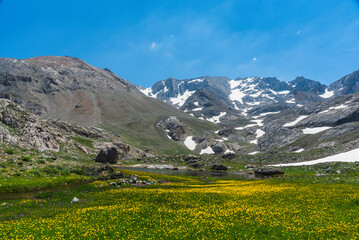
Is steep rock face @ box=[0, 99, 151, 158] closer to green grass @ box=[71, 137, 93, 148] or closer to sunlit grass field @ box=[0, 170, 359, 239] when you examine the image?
green grass @ box=[71, 137, 93, 148]

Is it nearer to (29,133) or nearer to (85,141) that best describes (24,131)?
(29,133)

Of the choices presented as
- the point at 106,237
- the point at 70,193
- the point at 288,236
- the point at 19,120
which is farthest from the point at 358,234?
the point at 19,120

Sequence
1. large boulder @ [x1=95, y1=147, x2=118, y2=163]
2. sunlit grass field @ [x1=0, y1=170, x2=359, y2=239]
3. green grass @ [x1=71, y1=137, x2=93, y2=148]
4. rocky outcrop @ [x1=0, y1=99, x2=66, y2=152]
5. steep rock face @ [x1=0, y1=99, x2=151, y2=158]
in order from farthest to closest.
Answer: green grass @ [x1=71, y1=137, x2=93, y2=148] < large boulder @ [x1=95, y1=147, x2=118, y2=163] < rocky outcrop @ [x1=0, y1=99, x2=66, y2=152] < steep rock face @ [x1=0, y1=99, x2=151, y2=158] < sunlit grass field @ [x1=0, y1=170, x2=359, y2=239]

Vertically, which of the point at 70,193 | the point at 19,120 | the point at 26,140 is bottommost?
the point at 70,193

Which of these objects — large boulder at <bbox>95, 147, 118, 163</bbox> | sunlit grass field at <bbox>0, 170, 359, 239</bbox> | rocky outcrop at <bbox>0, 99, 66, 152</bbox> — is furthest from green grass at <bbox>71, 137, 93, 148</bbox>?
sunlit grass field at <bbox>0, 170, 359, 239</bbox>

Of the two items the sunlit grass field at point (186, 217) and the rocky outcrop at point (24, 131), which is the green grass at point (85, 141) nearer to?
the rocky outcrop at point (24, 131)

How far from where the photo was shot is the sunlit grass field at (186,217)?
53.8 ft

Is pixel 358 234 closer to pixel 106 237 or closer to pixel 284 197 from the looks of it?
pixel 284 197

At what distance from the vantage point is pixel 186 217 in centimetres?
2058

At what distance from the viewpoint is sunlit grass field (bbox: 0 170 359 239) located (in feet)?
53.8

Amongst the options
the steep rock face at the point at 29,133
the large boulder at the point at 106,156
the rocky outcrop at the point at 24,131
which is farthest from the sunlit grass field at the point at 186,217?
the large boulder at the point at 106,156

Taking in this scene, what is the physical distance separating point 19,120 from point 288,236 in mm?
123917

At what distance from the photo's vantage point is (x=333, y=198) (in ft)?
87.6

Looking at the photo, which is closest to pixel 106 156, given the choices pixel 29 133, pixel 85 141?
pixel 29 133
